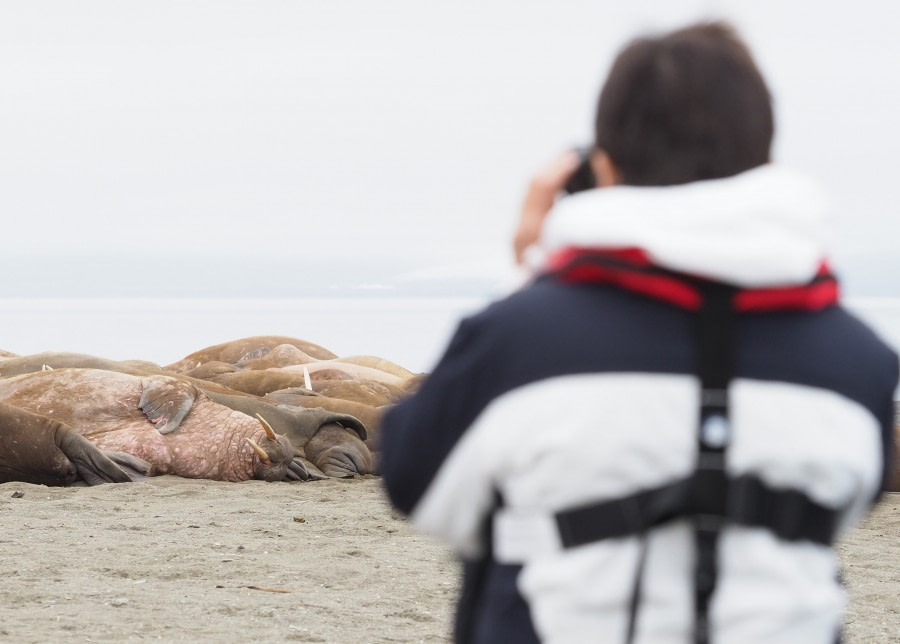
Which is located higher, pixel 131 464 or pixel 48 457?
pixel 48 457

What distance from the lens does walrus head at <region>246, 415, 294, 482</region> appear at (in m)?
10.0

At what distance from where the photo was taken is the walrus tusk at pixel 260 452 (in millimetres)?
Answer: 9733

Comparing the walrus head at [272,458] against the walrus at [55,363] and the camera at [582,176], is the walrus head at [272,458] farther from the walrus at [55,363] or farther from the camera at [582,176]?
the camera at [582,176]

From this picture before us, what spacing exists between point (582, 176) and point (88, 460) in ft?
28.0

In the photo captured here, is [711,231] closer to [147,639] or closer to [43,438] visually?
[147,639]

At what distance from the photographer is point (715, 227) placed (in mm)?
1280

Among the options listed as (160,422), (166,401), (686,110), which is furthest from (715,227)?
(166,401)

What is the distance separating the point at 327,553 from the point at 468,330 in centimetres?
493

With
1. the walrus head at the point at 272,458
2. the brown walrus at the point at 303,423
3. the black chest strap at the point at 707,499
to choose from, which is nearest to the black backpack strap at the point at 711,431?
the black chest strap at the point at 707,499

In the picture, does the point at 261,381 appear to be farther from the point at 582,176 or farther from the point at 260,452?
the point at 582,176

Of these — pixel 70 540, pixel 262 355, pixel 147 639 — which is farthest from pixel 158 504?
pixel 262 355

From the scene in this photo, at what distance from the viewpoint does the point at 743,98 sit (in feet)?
4.43

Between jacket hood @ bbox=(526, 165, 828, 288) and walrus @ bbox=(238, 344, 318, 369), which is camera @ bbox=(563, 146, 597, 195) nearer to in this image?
jacket hood @ bbox=(526, 165, 828, 288)

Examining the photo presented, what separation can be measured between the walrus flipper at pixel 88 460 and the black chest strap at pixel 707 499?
8617 mm
